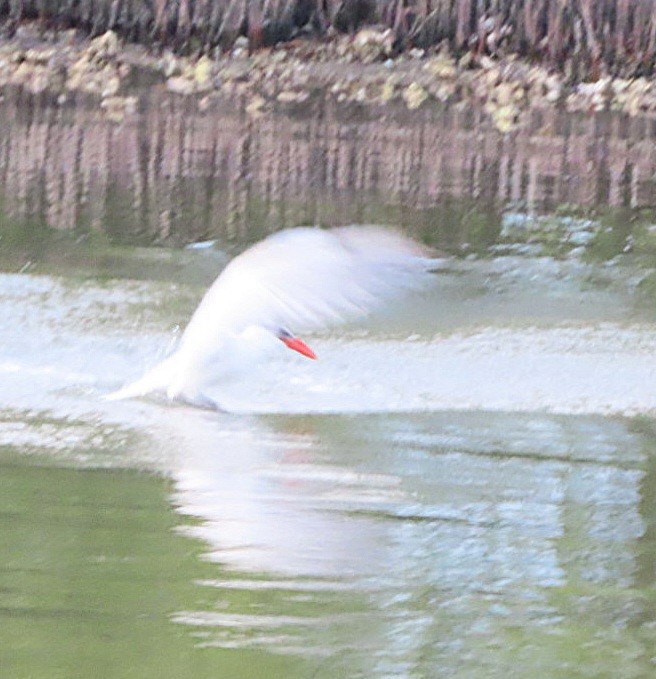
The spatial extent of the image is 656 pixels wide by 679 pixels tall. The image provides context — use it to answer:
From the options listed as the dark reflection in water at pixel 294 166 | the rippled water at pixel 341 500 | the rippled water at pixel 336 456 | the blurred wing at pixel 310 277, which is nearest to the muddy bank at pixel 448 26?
the dark reflection in water at pixel 294 166

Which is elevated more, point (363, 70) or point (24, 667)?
point (363, 70)

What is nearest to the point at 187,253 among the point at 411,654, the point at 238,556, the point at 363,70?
the point at 238,556

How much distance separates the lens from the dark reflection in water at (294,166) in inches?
401

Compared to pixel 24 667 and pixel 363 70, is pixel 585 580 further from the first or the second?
pixel 363 70

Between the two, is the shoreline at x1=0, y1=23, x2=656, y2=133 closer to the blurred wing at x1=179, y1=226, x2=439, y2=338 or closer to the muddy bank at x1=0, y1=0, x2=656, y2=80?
the muddy bank at x1=0, y1=0, x2=656, y2=80

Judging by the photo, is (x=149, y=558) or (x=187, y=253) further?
(x=187, y=253)

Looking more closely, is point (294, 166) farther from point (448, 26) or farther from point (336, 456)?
point (336, 456)

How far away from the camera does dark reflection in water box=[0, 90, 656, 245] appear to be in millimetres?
10195

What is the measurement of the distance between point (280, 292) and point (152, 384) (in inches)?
22.5

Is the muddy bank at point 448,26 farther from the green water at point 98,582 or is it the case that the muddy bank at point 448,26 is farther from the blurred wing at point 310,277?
the green water at point 98,582

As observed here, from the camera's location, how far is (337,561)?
4484 mm

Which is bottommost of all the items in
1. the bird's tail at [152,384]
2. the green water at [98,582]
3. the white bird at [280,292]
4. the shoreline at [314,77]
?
the green water at [98,582]

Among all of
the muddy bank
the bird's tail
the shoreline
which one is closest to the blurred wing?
the bird's tail

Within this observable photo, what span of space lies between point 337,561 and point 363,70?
1322 centimetres
